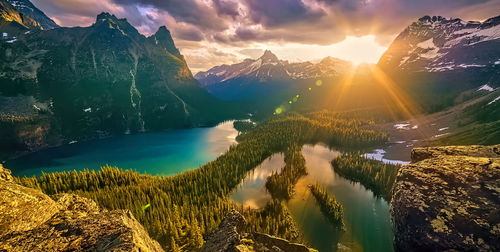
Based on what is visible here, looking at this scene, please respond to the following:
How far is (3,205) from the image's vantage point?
28.8 ft

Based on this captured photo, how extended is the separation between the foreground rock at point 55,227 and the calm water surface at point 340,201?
35.8m

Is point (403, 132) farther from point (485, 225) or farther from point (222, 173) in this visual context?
point (485, 225)

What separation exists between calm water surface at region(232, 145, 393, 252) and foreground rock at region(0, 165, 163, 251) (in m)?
35.8

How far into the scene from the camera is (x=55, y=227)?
329 inches

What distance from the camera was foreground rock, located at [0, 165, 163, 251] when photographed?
7133 mm

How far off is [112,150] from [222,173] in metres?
124

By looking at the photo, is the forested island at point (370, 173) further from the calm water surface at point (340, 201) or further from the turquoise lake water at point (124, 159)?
the turquoise lake water at point (124, 159)

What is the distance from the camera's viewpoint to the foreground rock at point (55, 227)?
713 centimetres

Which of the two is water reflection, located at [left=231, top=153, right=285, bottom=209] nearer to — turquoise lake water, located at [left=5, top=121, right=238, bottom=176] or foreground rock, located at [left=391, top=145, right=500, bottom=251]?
turquoise lake water, located at [left=5, top=121, right=238, bottom=176]

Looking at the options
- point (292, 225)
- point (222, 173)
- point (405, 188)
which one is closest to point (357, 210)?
point (292, 225)

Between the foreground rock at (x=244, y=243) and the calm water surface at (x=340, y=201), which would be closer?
the foreground rock at (x=244, y=243)

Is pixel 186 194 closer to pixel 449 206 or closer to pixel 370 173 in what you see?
pixel 370 173

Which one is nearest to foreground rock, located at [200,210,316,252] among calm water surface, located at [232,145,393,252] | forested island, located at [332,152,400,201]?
calm water surface, located at [232,145,393,252]

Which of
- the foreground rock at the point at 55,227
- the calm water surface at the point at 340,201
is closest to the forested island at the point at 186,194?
the calm water surface at the point at 340,201
